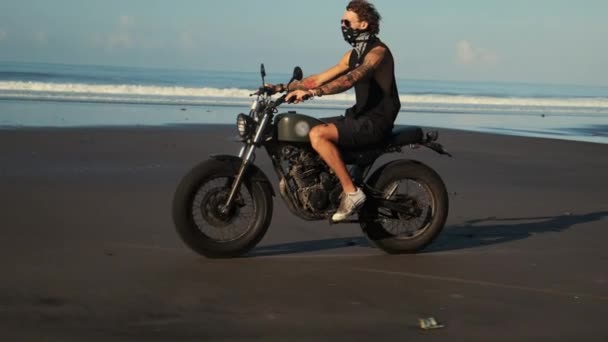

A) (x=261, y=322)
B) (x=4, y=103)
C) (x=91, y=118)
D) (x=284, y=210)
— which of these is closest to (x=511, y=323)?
(x=261, y=322)

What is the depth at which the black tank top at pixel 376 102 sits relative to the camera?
692 cm

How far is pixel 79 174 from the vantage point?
1088 cm

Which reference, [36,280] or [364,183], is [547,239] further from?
[36,280]

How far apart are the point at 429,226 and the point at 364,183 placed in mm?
607

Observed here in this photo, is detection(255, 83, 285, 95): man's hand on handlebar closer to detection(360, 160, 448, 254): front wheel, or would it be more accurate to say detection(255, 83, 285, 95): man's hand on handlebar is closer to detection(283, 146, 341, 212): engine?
detection(283, 146, 341, 212): engine

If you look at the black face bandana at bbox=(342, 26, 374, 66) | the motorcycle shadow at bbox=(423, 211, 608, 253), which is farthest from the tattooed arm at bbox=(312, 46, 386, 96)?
the motorcycle shadow at bbox=(423, 211, 608, 253)

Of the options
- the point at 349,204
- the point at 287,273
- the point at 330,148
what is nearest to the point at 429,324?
the point at 287,273

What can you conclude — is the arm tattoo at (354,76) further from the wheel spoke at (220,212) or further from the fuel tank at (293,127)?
the wheel spoke at (220,212)

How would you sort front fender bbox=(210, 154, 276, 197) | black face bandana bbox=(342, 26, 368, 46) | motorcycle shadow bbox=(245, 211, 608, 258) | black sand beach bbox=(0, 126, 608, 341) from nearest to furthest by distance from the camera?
black sand beach bbox=(0, 126, 608, 341), front fender bbox=(210, 154, 276, 197), black face bandana bbox=(342, 26, 368, 46), motorcycle shadow bbox=(245, 211, 608, 258)

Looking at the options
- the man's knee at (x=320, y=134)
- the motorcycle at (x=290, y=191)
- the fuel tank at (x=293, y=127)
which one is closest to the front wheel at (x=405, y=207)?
the motorcycle at (x=290, y=191)

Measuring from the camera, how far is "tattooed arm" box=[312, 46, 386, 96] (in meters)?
6.73

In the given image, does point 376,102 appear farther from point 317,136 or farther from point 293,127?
point 293,127

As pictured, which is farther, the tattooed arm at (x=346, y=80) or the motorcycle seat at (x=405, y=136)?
the motorcycle seat at (x=405, y=136)

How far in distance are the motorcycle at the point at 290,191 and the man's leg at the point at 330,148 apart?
0.08 metres
